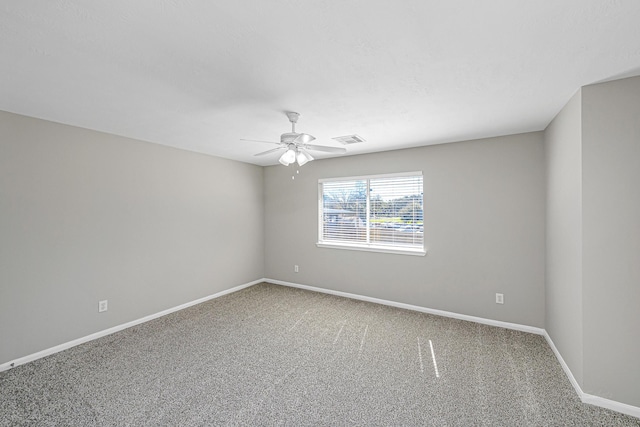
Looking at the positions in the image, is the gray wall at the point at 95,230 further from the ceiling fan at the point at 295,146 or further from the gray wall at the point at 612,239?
the gray wall at the point at 612,239

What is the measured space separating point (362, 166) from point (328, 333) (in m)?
2.55

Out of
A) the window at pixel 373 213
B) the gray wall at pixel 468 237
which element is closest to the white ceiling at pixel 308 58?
the gray wall at pixel 468 237

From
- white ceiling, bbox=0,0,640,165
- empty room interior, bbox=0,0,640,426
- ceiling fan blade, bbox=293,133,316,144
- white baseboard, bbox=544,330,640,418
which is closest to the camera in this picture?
white ceiling, bbox=0,0,640,165

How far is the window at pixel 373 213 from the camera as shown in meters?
4.09

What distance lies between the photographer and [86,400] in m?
2.12

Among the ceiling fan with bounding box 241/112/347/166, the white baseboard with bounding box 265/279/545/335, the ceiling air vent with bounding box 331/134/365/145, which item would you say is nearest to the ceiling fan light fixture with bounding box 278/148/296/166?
the ceiling fan with bounding box 241/112/347/166

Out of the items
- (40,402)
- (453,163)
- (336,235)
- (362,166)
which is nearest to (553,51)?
(453,163)

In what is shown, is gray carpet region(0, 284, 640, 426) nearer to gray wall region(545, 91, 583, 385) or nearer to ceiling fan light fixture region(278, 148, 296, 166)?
gray wall region(545, 91, 583, 385)

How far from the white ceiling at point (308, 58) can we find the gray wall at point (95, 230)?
472 mm

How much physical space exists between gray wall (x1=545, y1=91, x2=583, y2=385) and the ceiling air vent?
1984 mm

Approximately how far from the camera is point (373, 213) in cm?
447

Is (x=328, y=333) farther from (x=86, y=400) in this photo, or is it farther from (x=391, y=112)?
(x=391, y=112)

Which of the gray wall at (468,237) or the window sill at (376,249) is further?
the window sill at (376,249)

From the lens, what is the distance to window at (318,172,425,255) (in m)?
4.09
